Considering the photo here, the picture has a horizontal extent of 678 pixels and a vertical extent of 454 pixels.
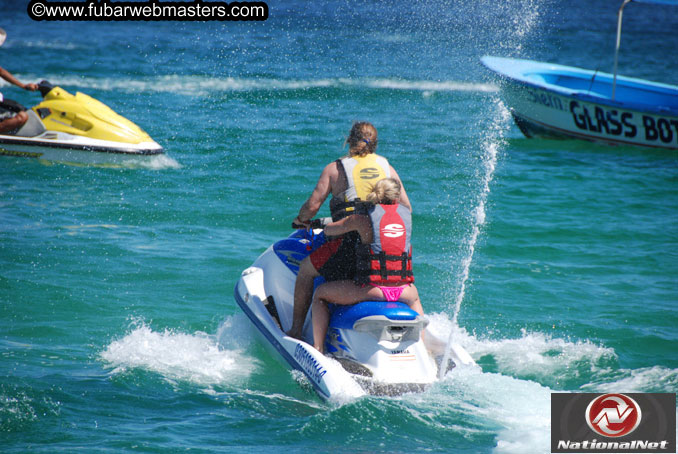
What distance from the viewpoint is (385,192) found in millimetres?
4609

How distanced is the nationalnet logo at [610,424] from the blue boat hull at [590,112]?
975cm

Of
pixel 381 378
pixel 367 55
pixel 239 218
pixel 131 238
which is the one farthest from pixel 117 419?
pixel 367 55

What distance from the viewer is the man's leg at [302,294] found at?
5004mm

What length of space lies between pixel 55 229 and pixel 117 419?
458cm

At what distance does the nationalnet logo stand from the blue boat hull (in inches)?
384

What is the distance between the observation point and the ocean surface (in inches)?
178

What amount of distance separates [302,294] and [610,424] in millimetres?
2038

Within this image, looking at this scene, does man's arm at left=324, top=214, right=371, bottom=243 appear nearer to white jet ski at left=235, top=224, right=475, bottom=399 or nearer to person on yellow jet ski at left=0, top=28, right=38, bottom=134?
white jet ski at left=235, top=224, right=475, bottom=399

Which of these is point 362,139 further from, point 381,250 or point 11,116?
point 11,116

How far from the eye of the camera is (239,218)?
9445 millimetres

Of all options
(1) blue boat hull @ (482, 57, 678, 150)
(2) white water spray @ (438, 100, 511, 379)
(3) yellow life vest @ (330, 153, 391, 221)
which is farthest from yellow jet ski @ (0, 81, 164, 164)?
(1) blue boat hull @ (482, 57, 678, 150)

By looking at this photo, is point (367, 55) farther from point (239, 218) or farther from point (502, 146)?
point (239, 218)

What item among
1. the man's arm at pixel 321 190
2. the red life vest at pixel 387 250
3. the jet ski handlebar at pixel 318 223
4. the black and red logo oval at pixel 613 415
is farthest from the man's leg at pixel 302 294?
the black and red logo oval at pixel 613 415

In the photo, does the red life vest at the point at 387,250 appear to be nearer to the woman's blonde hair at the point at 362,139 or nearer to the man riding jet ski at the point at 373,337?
the man riding jet ski at the point at 373,337
